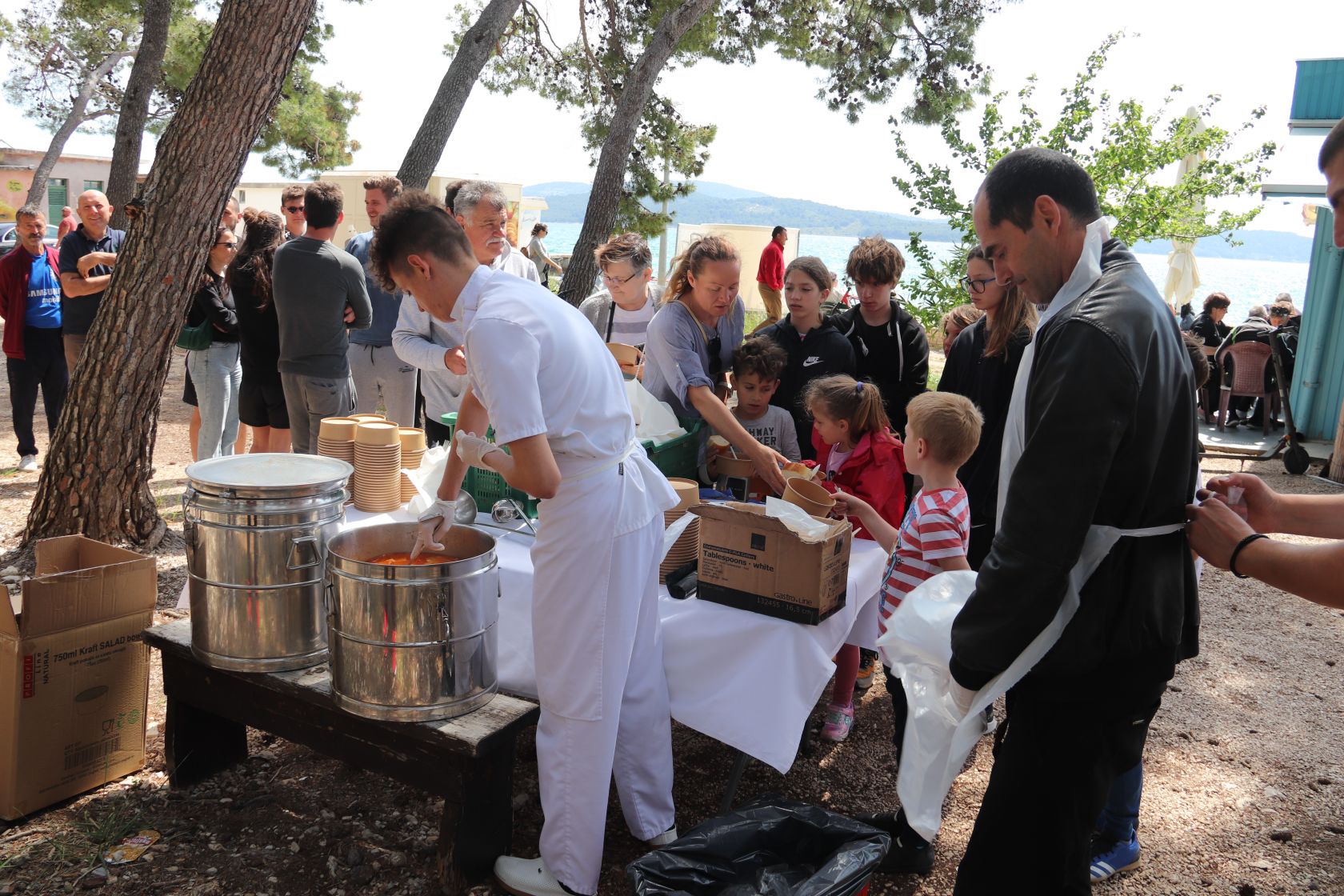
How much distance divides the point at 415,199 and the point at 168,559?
144 inches

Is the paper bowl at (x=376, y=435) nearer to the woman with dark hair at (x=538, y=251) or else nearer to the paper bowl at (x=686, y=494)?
the paper bowl at (x=686, y=494)

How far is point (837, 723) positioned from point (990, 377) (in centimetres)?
142

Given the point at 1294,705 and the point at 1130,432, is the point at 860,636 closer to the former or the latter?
the point at 1130,432

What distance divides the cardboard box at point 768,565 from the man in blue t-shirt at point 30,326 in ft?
19.3

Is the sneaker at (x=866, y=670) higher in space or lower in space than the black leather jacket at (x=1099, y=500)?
lower

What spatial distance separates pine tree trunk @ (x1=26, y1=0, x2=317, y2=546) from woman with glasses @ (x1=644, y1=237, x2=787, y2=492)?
257 centimetres

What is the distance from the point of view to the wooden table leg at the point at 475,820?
2463mm

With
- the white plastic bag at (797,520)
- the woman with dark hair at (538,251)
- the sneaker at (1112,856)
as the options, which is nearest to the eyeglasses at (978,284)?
→ the white plastic bag at (797,520)

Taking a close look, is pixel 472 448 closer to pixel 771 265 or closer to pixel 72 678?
pixel 72 678

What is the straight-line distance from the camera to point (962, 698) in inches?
76.3

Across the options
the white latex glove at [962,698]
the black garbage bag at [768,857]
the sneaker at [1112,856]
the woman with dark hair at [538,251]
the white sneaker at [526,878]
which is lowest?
the sneaker at [1112,856]

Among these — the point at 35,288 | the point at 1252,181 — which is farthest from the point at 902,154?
the point at 35,288

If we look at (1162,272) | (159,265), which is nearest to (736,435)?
(159,265)

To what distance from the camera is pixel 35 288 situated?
6648mm
